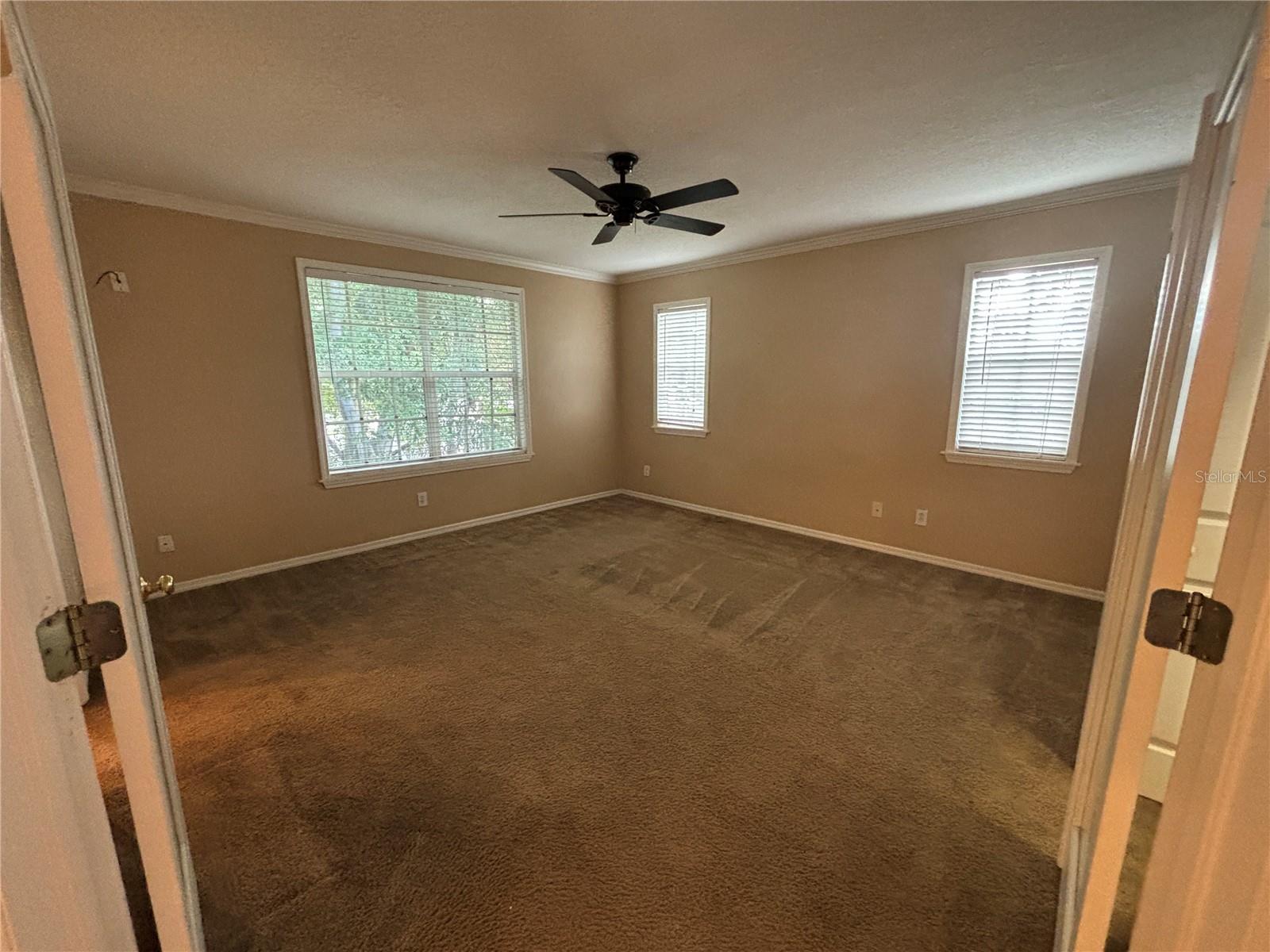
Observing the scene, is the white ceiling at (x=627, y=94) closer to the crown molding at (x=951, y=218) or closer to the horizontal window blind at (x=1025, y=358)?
the crown molding at (x=951, y=218)

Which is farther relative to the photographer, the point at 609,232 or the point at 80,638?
the point at 609,232

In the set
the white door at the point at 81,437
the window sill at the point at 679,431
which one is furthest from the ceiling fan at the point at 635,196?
the window sill at the point at 679,431

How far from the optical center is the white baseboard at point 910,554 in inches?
131

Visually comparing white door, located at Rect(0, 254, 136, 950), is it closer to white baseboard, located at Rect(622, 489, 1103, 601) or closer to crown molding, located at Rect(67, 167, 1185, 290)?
crown molding, located at Rect(67, 167, 1185, 290)

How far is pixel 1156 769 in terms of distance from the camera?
5.54ft

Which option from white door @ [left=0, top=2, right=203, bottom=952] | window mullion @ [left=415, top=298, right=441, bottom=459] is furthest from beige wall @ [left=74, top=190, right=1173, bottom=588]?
white door @ [left=0, top=2, right=203, bottom=952]

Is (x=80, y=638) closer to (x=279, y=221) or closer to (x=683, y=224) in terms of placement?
(x=683, y=224)

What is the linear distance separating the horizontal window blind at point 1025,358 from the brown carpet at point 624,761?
3.30 ft

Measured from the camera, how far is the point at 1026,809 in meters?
1.69

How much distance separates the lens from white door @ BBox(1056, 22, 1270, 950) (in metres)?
0.69

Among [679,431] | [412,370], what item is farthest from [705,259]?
[412,370]

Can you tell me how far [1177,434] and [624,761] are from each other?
5.90ft

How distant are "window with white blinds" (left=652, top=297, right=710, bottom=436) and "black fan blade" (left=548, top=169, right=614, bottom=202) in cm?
255

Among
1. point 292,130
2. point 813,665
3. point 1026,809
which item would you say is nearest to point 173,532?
point 292,130
